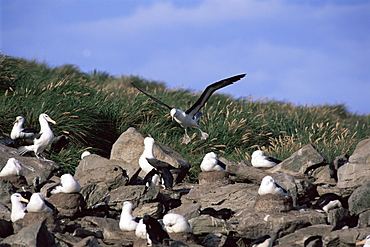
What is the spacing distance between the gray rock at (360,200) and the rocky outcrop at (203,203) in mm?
14

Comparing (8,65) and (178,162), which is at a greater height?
(8,65)

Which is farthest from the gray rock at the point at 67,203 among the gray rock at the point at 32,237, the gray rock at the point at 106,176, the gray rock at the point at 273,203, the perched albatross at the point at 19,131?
the perched albatross at the point at 19,131

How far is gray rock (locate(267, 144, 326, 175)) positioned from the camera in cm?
1021

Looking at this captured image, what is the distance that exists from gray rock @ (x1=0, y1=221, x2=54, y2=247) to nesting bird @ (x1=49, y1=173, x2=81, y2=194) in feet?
4.83

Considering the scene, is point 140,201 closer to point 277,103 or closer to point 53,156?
point 53,156

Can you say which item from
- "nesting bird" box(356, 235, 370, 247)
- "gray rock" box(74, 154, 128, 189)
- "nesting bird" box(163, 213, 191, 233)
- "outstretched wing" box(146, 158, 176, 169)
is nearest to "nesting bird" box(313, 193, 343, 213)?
"nesting bird" box(356, 235, 370, 247)

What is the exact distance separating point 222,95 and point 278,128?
5360mm

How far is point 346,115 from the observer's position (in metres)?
24.7

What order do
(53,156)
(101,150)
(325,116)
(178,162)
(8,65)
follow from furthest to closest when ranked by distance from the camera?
(325,116), (8,65), (101,150), (53,156), (178,162)

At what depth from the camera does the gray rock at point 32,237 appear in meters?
6.50

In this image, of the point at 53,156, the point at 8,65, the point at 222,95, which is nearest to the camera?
the point at 53,156

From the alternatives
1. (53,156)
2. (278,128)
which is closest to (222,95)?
(278,128)

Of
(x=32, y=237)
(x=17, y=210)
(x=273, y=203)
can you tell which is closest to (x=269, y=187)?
(x=273, y=203)

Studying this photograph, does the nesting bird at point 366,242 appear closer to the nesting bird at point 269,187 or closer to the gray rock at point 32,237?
the nesting bird at point 269,187
